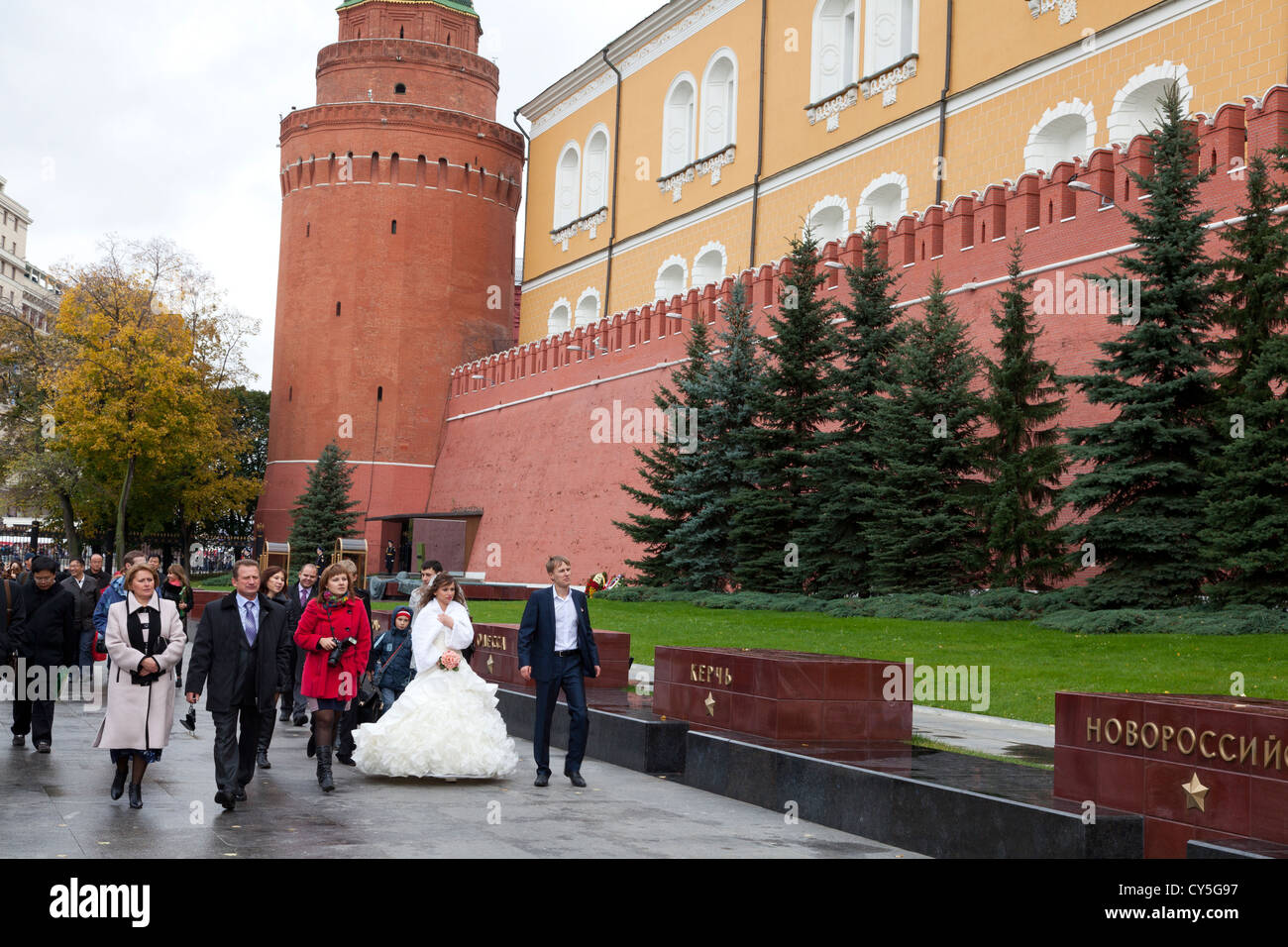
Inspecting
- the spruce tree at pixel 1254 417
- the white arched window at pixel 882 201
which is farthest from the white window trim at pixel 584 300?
the spruce tree at pixel 1254 417

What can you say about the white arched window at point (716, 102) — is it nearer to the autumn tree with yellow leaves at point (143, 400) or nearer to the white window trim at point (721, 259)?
the white window trim at point (721, 259)

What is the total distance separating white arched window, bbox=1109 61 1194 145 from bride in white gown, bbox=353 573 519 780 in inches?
626

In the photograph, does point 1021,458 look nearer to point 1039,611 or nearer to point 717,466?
point 1039,611

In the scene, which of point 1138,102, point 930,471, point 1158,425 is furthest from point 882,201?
point 1158,425

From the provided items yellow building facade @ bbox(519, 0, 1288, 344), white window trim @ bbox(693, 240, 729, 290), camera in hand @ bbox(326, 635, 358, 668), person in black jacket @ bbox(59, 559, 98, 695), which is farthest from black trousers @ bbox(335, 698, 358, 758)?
white window trim @ bbox(693, 240, 729, 290)

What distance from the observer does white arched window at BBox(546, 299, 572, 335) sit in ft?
132

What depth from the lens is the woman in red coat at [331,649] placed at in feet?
26.0

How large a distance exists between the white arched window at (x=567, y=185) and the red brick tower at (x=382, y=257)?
1.88 m

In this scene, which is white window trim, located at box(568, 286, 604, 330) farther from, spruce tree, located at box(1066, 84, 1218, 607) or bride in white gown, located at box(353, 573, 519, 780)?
bride in white gown, located at box(353, 573, 519, 780)

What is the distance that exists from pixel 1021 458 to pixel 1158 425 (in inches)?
91.3

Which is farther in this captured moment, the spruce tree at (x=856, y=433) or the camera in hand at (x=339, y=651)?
the spruce tree at (x=856, y=433)

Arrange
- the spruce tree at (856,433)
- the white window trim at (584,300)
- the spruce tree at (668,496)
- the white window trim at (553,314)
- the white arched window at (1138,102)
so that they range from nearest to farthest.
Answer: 1. the spruce tree at (856,433)
2. the white arched window at (1138,102)
3. the spruce tree at (668,496)
4. the white window trim at (584,300)
5. the white window trim at (553,314)
